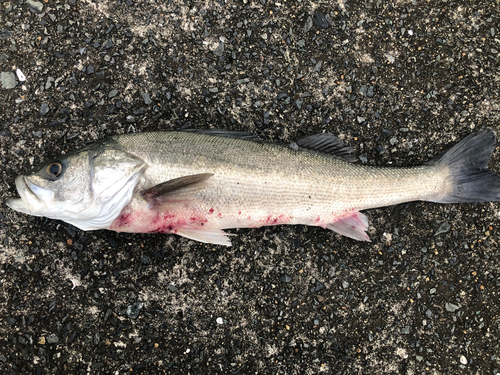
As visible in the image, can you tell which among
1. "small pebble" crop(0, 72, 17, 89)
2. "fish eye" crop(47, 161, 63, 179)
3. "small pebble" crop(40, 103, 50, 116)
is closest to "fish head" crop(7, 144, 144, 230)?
"fish eye" crop(47, 161, 63, 179)

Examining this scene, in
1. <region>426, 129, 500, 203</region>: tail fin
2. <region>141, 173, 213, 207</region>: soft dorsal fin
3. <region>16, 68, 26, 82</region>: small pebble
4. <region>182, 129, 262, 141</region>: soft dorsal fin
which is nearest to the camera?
<region>141, 173, 213, 207</region>: soft dorsal fin

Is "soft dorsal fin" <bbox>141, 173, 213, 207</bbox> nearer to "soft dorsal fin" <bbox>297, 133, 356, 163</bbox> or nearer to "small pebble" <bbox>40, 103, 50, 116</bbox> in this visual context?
"soft dorsal fin" <bbox>297, 133, 356, 163</bbox>

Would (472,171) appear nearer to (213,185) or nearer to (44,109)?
(213,185)

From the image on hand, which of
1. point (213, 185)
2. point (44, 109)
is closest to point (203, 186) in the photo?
point (213, 185)

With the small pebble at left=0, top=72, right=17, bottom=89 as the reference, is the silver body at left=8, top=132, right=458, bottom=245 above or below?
below

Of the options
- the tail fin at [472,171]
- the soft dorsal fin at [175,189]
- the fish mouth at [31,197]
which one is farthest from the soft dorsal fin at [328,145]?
the fish mouth at [31,197]

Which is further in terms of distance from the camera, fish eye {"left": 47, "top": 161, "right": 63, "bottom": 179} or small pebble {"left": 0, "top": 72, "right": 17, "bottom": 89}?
→ small pebble {"left": 0, "top": 72, "right": 17, "bottom": 89}

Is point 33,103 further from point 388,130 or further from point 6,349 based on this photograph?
point 388,130
